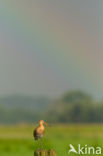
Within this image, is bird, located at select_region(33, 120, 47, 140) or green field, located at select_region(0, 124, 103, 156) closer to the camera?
bird, located at select_region(33, 120, 47, 140)

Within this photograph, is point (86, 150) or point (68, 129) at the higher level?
point (68, 129)

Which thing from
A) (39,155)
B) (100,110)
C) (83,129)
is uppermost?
(100,110)

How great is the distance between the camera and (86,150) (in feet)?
30.5

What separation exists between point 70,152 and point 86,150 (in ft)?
1.53

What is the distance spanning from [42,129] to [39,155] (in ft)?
3.37

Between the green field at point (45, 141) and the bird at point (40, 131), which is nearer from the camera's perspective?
the bird at point (40, 131)

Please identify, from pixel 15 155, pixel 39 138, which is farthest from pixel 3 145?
pixel 39 138

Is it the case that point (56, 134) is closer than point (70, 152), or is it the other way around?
point (70, 152)

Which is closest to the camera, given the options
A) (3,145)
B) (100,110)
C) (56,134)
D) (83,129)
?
(3,145)

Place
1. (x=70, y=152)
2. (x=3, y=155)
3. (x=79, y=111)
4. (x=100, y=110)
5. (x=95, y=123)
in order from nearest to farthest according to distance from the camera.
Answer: (x=70, y=152), (x=3, y=155), (x=95, y=123), (x=100, y=110), (x=79, y=111)

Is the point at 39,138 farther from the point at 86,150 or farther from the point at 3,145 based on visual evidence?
the point at 3,145

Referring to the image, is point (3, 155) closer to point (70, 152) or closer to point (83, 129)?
point (70, 152)

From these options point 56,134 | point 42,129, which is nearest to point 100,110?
point 56,134

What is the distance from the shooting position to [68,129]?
17375 millimetres
